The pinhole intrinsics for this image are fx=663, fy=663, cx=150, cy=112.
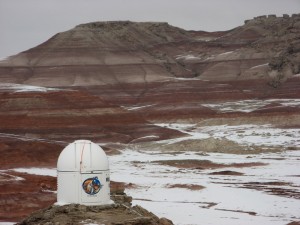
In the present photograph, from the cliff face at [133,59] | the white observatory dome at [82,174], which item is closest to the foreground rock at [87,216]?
the white observatory dome at [82,174]

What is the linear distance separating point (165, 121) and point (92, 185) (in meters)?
95.9

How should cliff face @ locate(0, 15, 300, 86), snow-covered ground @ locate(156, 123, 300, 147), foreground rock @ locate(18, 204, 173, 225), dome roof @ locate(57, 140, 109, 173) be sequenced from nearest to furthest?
foreground rock @ locate(18, 204, 173, 225) < dome roof @ locate(57, 140, 109, 173) < snow-covered ground @ locate(156, 123, 300, 147) < cliff face @ locate(0, 15, 300, 86)

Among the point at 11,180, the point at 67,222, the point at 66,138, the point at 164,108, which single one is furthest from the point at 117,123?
the point at 67,222

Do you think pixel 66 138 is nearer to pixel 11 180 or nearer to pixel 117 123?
pixel 117 123

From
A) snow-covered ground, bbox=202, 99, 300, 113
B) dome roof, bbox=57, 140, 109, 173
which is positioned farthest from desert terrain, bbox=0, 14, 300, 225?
dome roof, bbox=57, 140, 109, 173

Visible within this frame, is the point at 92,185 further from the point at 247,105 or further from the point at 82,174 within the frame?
the point at 247,105

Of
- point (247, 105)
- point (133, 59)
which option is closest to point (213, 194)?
point (247, 105)

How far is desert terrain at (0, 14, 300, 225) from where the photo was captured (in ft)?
114

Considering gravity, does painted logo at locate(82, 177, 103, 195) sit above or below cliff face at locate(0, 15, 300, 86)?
below

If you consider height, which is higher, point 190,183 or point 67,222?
point 67,222

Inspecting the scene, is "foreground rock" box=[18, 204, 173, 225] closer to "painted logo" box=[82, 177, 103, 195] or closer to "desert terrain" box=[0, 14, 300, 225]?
"painted logo" box=[82, 177, 103, 195]

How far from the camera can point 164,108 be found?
122688 millimetres

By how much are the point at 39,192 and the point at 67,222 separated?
762 inches

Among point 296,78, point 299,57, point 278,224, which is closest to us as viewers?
point 278,224
